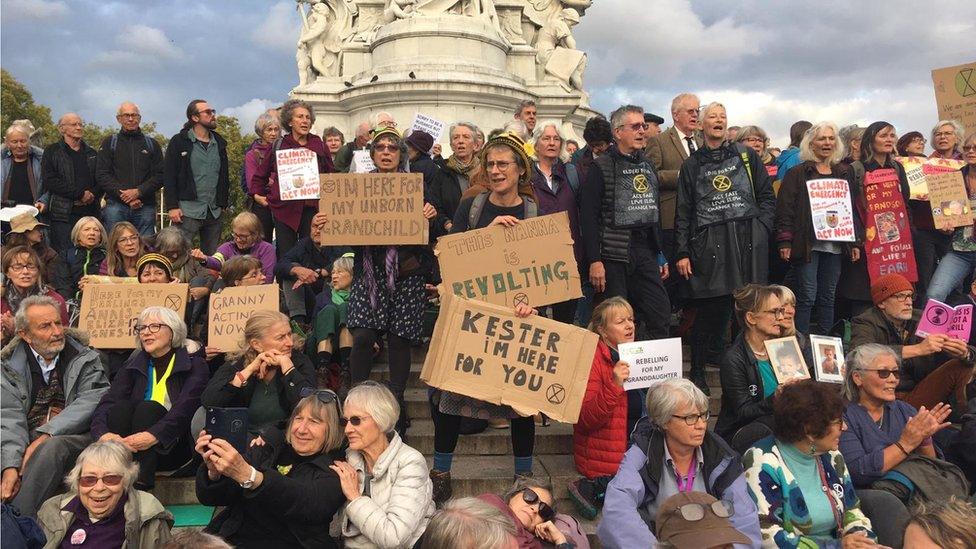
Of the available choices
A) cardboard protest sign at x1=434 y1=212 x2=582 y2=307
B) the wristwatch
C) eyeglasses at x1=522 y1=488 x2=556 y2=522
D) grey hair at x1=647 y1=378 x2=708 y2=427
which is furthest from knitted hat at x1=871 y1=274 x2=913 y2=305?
the wristwatch

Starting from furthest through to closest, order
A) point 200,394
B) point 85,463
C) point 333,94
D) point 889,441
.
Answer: point 333,94 < point 200,394 < point 889,441 < point 85,463

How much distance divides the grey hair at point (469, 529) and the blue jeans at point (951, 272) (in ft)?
23.0

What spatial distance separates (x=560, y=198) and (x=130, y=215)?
614cm

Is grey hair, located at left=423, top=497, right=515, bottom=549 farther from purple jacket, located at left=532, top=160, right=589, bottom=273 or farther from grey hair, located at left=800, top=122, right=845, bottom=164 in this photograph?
grey hair, located at left=800, top=122, right=845, bottom=164

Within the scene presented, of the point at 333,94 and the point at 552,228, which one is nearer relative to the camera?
the point at 552,228

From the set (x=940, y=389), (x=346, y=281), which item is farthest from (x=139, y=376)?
(x=940, y=389)

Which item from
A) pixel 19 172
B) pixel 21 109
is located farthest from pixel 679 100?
pixel 21 109

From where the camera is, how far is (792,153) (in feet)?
31.8

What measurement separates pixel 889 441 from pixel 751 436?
897mm

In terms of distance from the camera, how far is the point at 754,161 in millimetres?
7445

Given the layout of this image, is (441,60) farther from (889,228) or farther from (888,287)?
(888,287)

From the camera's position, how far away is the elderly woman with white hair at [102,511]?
4.32m

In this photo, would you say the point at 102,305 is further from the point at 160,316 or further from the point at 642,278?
the point at 642,278

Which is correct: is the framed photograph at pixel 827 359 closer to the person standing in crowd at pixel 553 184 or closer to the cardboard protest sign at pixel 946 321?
the cardboard protest sign at pixel 946 321
